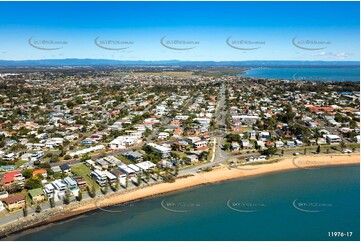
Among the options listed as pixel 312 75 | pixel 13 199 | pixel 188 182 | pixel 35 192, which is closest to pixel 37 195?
pixel 35 192

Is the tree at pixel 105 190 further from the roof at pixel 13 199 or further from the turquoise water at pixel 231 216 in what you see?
the roof at pixel 13 199

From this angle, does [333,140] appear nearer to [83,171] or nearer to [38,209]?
[83,171]

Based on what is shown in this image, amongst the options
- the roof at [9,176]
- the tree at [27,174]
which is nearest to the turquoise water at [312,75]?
the tree at [27,174]

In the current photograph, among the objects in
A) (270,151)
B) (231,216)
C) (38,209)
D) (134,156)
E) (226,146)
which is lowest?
(231,216)

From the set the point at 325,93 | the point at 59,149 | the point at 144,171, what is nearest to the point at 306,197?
the point at 144,171

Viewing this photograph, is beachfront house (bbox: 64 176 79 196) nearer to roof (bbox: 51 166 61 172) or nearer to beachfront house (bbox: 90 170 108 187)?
beachfront house (bbox: 90 170 108 187)

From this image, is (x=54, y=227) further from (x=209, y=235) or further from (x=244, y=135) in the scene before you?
(x=244, y=135)
